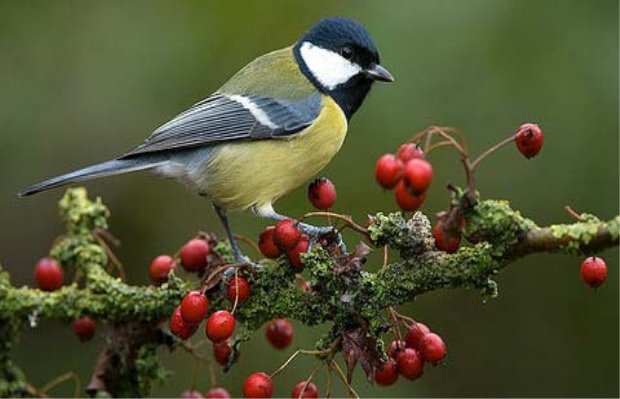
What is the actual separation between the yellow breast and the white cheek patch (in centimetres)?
14

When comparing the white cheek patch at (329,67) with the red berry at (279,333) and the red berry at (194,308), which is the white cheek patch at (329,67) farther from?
the red berry at (194,308)

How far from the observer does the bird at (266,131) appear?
261cm

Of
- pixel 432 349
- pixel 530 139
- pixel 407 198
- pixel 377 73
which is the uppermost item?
pixel 377 73

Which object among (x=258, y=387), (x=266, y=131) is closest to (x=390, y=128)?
(x=266, y=131)

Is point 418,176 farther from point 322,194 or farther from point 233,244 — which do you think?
point 233,244

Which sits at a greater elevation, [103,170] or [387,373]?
[103,170]

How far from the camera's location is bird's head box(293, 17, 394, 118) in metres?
2.70

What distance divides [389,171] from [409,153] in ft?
0.16

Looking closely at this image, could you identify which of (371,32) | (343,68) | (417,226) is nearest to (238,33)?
(371,32)

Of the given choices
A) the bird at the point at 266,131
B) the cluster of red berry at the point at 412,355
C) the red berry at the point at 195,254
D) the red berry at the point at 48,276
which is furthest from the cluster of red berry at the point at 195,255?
the cluster of red berry at the point at 412,355

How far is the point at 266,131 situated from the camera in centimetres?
264

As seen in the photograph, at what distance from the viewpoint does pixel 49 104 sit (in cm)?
338

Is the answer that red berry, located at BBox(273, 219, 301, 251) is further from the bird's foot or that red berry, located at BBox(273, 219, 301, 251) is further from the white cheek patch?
the white cheek patch

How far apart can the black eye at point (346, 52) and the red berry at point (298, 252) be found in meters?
0.85
